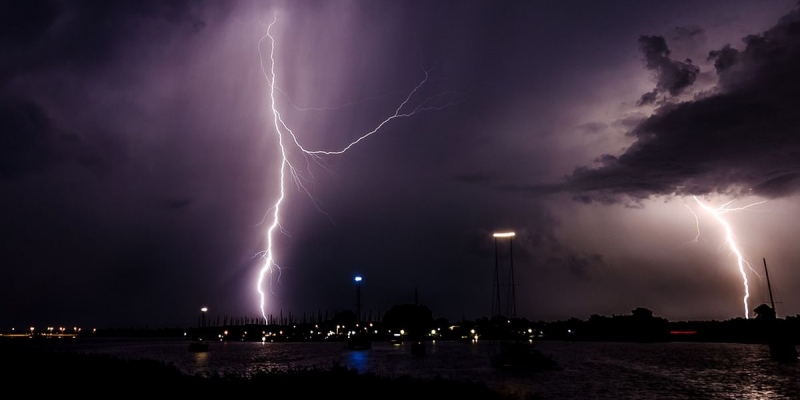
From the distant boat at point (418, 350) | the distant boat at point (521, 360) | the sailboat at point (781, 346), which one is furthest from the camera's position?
the distant boat at point (418, 350)

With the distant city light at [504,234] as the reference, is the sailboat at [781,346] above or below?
below

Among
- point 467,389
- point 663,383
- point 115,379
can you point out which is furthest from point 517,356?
point 115,379

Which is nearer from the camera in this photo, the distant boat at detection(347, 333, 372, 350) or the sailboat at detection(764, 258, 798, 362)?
the sailboat at detection(764, 258, 798, 362)

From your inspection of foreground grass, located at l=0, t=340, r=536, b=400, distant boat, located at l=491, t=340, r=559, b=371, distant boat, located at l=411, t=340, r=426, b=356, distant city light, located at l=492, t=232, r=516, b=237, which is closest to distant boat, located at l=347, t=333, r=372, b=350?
distant boat, located at l=411, t=340, r=426, b=356

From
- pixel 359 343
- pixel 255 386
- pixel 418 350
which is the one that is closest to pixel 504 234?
pixel 255 386

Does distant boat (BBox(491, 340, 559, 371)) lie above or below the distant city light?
below

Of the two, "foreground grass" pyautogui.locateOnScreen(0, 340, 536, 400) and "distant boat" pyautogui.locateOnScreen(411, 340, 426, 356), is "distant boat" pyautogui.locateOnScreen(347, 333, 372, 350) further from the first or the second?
"foreground grass" pyautogui.locateOnScreen(0, 340, 536, 400)

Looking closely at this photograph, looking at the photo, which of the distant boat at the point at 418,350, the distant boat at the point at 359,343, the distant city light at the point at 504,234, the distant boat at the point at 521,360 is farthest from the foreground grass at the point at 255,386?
the distant boat at the point at 359,343

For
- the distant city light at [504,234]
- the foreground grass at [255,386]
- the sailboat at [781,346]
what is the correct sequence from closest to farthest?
the foreground grass at [255,386], the distant city light at [504,234], the sailboat at [781,346]

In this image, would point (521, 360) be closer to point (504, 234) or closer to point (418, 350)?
point (504, 234)

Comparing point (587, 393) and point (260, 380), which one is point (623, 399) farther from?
point (260, 380)

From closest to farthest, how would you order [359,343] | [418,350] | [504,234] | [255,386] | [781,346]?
[255,386] < [504,234] < [781,346] < [418,350] < [359,343]

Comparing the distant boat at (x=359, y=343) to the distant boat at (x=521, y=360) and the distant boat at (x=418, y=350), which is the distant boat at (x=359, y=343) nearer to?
the distant boat at (x=418, y=350)

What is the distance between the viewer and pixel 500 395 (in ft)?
85.9
